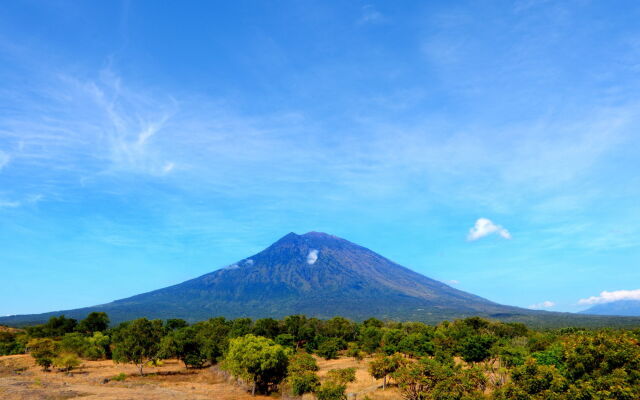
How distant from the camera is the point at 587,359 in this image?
101 ft

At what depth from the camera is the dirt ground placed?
43491 millimetres

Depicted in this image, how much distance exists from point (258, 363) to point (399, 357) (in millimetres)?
18546

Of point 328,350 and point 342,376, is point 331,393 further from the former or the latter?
point 328,350

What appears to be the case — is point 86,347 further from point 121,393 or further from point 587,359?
point 587,359

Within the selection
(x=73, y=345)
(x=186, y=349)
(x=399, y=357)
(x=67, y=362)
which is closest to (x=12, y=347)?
(x=73, y=345)

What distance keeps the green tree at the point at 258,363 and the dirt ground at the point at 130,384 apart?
8.76 feet

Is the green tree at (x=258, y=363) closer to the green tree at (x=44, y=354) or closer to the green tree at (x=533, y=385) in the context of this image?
the green tree at (x=533, y=385)

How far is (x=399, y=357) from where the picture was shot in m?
49.7

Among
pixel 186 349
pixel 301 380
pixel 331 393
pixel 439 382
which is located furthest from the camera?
pixel 186 349

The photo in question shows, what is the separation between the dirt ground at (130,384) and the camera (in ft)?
143

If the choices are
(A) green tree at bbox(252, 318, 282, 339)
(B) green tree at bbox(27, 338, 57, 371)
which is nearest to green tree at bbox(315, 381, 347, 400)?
(B) green tree at bbox(27, 338, 57, 371)

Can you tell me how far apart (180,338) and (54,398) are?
138 feet

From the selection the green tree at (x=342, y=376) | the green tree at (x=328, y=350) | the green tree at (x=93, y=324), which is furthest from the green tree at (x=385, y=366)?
the green tree at (x=93, y=324)

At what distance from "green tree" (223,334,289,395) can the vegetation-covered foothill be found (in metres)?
0.13
